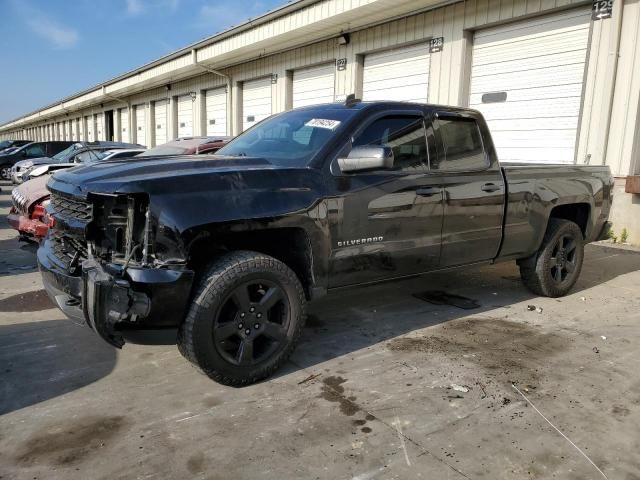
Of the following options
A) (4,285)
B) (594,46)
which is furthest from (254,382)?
(594,46)

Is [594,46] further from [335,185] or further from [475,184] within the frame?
[335,185]

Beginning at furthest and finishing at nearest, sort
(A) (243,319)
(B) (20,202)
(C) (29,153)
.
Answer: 1. (C) (29,153)
2. (B) (20,202)
3. (A) (243,319)

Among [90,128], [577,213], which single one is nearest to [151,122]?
[90,128]

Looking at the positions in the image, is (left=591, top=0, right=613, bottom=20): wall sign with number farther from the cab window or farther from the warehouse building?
the cab window

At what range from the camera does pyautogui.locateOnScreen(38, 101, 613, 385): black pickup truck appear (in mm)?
3049

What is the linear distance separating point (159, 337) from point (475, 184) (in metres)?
3.00

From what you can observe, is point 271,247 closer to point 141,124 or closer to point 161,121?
point 161,121

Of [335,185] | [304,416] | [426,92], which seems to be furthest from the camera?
[426,92]

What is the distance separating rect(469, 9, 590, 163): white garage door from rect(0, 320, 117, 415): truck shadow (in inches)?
352

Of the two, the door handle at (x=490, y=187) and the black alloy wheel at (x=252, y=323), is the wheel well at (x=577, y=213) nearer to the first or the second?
the door handle at (x=490, y=187)

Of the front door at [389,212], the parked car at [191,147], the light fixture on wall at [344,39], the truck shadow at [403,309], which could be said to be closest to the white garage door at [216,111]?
the light fixture on wall at [344,39]

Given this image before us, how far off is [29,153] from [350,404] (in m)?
23.2

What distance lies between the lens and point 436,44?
39.0 ft

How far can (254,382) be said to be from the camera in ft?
11.4
